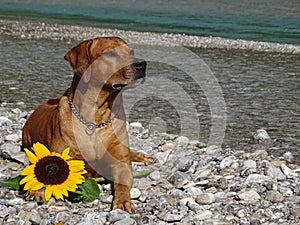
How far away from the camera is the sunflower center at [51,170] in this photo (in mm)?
5434

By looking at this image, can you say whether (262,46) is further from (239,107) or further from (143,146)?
(143,146)

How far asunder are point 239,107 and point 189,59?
17.9 ft

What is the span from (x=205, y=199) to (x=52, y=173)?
4.52ft

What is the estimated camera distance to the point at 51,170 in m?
5.51

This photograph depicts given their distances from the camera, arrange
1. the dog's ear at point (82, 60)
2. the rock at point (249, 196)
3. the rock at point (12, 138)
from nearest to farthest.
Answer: the rock at point (249, 196) → the dog's ear at point (82, 60) → the rock at point (12, 138)

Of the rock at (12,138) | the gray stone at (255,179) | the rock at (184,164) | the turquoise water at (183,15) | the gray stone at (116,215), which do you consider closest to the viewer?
the gray stone at (116,215)

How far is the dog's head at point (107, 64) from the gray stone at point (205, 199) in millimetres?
1200

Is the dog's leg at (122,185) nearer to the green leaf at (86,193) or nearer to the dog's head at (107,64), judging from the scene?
the green leaf at (86,193)

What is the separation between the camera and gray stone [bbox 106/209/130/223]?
17.2ft

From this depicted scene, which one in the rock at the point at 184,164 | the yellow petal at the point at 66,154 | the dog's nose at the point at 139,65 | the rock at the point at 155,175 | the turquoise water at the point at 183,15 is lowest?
the turquoise water at the point at 183,15

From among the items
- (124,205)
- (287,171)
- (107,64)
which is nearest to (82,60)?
(107,64)

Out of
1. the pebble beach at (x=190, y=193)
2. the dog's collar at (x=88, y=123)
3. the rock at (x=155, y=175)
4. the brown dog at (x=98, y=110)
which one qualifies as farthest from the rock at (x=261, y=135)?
the dog's collar at (x=88, y=123)

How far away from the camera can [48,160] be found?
5.53 metres

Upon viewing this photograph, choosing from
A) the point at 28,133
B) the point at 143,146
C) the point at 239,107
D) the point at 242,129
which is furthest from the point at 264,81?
the point at 28,133
